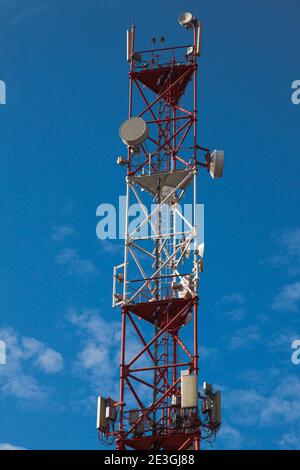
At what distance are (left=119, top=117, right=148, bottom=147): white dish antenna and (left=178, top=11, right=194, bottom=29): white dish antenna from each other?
8.74 metres

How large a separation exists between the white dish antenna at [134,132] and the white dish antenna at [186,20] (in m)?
8.74

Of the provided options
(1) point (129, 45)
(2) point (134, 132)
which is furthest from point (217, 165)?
(1) point (129, 45)

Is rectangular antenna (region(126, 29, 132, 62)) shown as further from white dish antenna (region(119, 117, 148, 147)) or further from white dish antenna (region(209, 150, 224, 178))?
white dish antenna (region(209, 150, 224, 178))

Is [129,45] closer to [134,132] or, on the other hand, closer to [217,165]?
[134,132]

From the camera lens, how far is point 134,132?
8500cm

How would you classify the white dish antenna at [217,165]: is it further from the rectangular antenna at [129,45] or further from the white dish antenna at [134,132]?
the rectangular antenna at [129,45]

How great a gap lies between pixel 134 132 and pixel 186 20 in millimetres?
9860

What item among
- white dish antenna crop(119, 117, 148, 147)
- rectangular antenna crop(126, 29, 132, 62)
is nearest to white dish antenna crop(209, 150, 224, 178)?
white dish antenna crop(119, 117, 148, 147)

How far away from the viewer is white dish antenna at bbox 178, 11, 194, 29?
294 feet

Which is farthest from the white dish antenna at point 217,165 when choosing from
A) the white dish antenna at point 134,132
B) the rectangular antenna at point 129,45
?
the rectangular antenna at point 129,45
